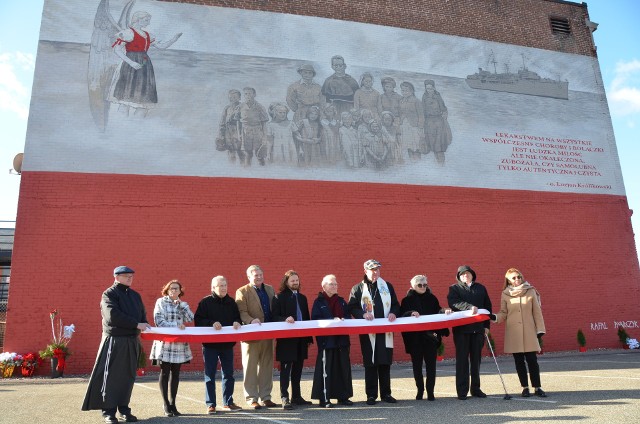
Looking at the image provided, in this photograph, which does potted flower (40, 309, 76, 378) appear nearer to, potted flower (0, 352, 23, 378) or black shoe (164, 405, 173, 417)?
potted flower (0, 352, 23, 378)

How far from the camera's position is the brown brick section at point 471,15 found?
13.6m

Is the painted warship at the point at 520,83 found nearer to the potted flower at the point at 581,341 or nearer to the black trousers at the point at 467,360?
the potted flower at the point at 581,341

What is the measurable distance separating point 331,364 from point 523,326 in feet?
8.19

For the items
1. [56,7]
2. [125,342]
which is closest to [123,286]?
[125,342]

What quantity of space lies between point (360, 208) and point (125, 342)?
7894 mm

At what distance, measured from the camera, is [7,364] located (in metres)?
9.60

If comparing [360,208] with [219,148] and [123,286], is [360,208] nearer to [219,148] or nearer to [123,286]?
[219,148]

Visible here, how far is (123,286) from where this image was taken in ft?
17.9

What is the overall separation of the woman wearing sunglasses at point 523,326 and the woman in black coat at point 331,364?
6.56 ft

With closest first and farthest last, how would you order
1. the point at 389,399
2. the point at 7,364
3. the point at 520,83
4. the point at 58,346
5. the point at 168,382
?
1. the point at 168,382
2. the point at 389,399
3. the point at 7,364
4. the point at 58,346
5. the point at 520,83

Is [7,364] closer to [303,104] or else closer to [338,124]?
[303,104]

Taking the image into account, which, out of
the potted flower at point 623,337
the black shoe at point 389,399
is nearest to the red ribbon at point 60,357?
the black shoe at point 389,399

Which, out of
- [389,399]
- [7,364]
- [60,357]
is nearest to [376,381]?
[389,399]
